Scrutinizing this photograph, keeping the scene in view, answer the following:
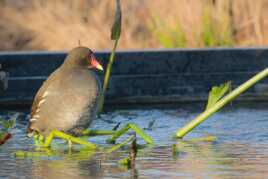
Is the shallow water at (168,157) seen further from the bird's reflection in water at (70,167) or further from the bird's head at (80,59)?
the bird's head at (80,59)

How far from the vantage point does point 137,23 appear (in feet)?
59.7

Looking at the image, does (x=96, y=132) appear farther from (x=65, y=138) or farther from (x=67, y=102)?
(x=65, y=138)

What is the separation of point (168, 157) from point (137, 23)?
445 inches

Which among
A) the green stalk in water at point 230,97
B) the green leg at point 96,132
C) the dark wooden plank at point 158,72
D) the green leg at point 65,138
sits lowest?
the green leg at point 65,138

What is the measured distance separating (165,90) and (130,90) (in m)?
0.38

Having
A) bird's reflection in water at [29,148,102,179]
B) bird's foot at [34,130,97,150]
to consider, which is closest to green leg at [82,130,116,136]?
bird's foot at [34,130,97,150]

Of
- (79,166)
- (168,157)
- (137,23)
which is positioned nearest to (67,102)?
(168,157)

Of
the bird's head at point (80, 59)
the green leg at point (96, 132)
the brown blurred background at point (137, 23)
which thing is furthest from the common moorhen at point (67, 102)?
the brown blurred background at point (137, 23)

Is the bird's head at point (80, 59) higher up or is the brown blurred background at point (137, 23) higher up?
the brown blurred background at point (137, 23)

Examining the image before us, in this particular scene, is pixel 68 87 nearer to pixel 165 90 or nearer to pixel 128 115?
pixel 128 115

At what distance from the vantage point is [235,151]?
24.0ft

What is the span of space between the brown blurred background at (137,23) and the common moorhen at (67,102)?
8533mm

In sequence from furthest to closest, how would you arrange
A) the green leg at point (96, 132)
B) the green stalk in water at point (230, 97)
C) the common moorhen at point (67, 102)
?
the green leg at point (96, 132), the common moorhen at point (67, 102), the green stalk in water at point (230, 97)

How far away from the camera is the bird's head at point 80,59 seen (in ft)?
26.9
